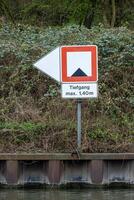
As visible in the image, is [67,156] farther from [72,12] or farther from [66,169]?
[72,12]

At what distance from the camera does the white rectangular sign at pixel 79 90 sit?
11.3 metres

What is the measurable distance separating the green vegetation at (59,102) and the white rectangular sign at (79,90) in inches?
32.9

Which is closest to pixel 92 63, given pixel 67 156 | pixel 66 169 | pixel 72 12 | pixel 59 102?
pixel 67 156

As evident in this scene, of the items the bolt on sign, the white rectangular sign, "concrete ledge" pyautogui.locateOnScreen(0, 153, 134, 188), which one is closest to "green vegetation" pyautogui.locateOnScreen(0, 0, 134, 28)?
the bolt on sign

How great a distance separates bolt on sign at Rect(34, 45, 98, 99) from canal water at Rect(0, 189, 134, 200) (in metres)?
1.94

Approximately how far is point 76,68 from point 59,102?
6.25 feet

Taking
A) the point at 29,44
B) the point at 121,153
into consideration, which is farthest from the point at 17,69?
→ the point at 121,153

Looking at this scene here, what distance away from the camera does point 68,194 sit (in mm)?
10250

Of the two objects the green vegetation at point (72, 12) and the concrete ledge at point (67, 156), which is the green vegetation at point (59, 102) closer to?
the concrete ledge at point (67, 156)

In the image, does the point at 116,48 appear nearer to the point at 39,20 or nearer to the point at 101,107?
the point at 101,107

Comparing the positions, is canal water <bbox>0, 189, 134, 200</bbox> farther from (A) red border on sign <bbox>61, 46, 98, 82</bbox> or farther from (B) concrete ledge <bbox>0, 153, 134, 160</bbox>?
(A) red border on sign <bbox>61, 46, 98, 82</bbox>

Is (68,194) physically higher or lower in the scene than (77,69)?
lower

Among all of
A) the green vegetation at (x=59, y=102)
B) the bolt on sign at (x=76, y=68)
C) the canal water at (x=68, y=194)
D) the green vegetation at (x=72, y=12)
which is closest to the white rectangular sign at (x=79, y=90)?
the bolt on sign at (x=76, y=68)

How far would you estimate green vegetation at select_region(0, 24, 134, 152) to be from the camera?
11641 mm
